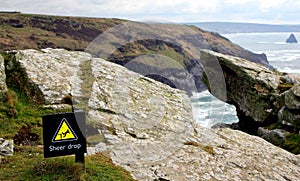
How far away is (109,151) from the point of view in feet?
32.9

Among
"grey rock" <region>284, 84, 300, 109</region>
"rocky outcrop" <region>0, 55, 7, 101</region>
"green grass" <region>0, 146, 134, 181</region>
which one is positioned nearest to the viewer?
"green grass" <region>0, 146, 134, 181</region>

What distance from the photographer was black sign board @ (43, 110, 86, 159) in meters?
7.86

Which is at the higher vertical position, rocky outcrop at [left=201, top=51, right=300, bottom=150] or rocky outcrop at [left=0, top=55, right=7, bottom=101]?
rocky outcrop at [left=0, top=55, right=7, bottom=101]

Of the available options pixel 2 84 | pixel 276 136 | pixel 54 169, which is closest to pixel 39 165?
pixel 54 169

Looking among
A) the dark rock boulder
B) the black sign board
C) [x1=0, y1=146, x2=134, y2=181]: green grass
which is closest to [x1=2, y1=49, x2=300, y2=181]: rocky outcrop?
[x1=0, y1=146, x2=134, y2=181]: green grass

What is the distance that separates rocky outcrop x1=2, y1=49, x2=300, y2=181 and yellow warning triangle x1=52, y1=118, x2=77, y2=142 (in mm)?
2072

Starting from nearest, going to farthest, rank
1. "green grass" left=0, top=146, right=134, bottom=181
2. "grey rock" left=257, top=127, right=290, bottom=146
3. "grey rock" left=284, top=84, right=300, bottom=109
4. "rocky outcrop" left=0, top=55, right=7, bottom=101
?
1. "green grass" left=0, top=146, right=134, bottom=181
2. "rocky outcrop" left=0, top=55, right=7, bottom=101
3. "grey rock" left=257, top=127, right=290, bottom=146
4. "grey rock" left=284, top=84, right=300, bottom=109

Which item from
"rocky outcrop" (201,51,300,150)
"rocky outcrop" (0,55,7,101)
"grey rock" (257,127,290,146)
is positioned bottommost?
"grey rock" (257,127,290,146)

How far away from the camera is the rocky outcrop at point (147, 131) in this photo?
984 cm

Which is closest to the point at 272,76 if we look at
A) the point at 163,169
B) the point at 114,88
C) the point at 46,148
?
the point at 114,88

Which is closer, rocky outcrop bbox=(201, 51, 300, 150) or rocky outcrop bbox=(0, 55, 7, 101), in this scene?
rocky outcrop bbox=(0, 55, 7, 101)

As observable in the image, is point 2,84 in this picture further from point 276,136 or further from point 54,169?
point 276,136

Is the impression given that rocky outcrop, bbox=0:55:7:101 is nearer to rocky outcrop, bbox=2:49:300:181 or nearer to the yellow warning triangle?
rocky outcrop, bbox=2:49:300:181

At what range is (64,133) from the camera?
802cm
